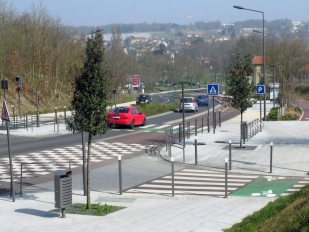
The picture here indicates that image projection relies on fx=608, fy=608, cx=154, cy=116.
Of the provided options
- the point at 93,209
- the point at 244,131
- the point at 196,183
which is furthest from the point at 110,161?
the point at 93,209

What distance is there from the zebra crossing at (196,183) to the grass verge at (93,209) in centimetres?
260

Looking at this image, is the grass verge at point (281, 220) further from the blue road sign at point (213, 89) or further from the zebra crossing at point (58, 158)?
the blue road sign at point (213, 89)

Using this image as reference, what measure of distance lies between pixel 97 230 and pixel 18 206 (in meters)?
3.59

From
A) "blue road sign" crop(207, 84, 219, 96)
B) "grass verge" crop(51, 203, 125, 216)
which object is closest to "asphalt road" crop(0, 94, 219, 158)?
"blue road sign" crop(207, 84, 219, 96)

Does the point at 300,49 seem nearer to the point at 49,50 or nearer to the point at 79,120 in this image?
the point at 49,50

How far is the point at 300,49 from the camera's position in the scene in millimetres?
89312

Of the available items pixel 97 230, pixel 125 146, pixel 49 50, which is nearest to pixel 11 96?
pixel 49 50

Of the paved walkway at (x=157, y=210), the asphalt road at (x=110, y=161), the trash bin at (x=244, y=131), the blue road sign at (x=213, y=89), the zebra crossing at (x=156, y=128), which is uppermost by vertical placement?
the blue road sign at (x=213, y=89)

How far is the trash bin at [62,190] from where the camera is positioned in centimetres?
1291

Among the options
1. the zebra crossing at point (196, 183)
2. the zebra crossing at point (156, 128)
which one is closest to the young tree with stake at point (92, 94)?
the zebra crossing at point (196, 183)

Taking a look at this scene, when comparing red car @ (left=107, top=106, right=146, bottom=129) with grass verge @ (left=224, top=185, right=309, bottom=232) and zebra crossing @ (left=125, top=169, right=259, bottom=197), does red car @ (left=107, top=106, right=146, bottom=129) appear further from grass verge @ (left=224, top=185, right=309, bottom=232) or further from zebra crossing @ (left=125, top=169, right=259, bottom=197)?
grass verge @ (left=224, top=185, right=309, bottom=232)

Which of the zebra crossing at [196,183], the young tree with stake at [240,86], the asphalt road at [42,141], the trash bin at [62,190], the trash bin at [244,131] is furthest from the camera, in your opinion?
the trash bin at [244,131]

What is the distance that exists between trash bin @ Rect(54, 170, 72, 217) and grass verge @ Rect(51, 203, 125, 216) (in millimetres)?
648

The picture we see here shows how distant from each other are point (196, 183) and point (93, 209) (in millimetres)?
4854
